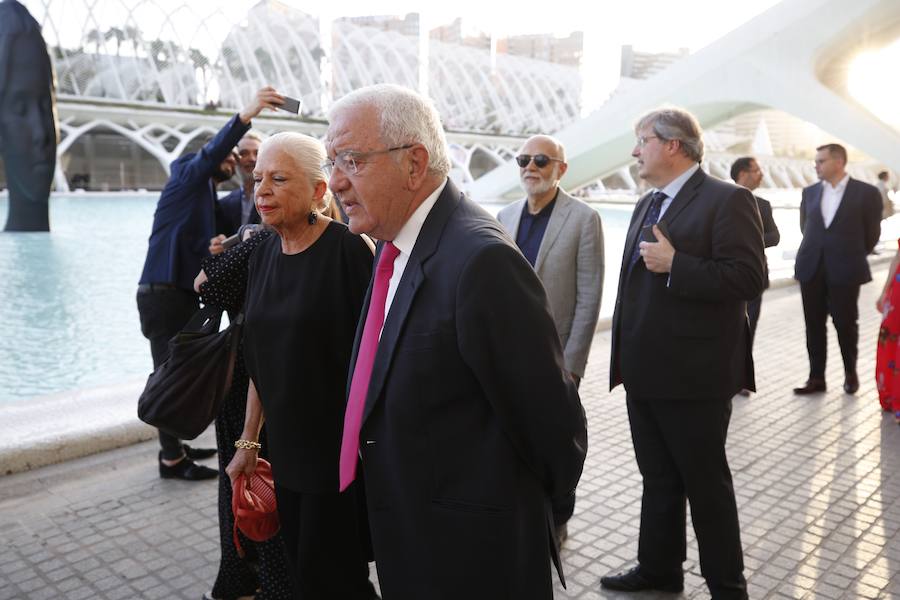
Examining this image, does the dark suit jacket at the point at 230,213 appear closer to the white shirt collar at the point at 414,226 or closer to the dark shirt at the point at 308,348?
the dark shirt at the point at 308,348

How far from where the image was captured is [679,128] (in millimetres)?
2506

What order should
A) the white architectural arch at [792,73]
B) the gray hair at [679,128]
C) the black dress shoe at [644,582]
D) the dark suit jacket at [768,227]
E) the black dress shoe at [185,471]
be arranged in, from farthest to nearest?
1. the white architectural arch at [792,73]
2. the dark suit jacket at [768,227]
3. the black dress shoe at [185,471]
4. the black dress shoe at [644,582]
5. the gray hair at [679,128]

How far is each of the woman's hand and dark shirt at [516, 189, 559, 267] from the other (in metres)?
1.61

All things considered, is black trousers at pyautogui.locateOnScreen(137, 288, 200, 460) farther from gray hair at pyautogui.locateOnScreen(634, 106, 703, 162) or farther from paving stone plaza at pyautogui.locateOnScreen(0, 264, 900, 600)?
gray hair at pyautogui.locateOnScreen(634, 106, 703, 162)

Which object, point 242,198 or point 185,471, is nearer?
point 185,471

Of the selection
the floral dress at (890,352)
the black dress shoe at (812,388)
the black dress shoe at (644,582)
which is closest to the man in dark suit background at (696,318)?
the black dress shoe at (644,582)

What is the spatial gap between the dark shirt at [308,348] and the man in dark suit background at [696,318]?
41.4 inches

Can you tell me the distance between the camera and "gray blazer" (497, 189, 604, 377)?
11.0 ft

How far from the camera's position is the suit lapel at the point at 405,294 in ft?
4.90

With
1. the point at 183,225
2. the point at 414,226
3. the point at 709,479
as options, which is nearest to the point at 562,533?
the point at 709,479

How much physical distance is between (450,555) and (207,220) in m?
3.03

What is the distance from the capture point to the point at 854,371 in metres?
5.87

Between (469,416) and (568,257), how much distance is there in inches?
78.2

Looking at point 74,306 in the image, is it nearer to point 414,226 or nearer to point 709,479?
point 709,479
